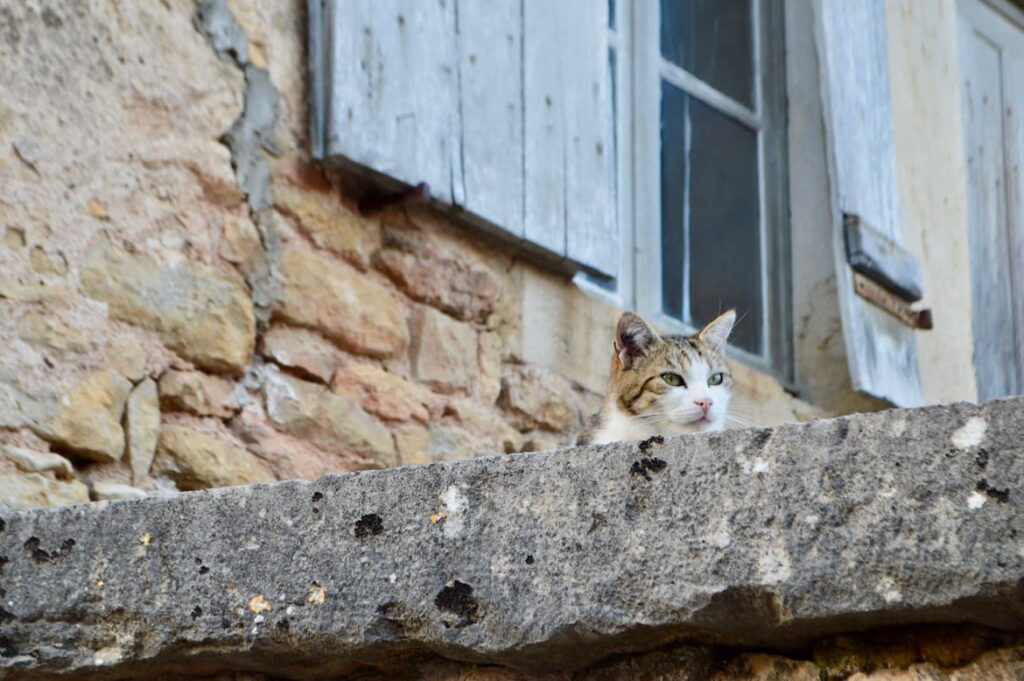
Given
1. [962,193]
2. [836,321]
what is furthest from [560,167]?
[962,193]

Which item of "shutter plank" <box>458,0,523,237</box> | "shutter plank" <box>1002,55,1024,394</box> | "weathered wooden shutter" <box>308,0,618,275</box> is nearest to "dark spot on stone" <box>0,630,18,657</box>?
"weathered wooden shutter" <box>308,0,618,275</box>

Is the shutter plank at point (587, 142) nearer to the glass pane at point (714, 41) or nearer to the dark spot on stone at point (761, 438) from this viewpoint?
the glass pane at point (714, 41)

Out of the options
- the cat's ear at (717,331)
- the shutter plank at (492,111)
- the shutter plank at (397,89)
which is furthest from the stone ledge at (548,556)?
the cat's ear at (717,331)

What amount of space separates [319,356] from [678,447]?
1.75 metres

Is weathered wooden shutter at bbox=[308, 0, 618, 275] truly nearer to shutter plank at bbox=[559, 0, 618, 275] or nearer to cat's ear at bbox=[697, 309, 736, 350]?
shutter plank at bbox=[559, 0, 618, 275]

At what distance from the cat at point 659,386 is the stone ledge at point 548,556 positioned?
5.48 ft

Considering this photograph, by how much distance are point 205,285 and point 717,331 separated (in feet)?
4.19

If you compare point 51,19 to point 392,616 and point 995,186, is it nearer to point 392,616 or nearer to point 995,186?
point 392,616

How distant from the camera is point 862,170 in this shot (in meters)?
4.84

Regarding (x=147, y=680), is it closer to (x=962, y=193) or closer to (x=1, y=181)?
(x=1, y=181)

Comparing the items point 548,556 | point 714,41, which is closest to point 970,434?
point 548,556

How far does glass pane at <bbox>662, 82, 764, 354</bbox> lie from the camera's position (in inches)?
188

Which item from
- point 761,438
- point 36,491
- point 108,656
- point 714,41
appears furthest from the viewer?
point 714,41

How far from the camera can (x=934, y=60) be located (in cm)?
557
